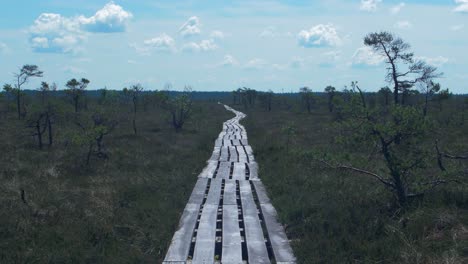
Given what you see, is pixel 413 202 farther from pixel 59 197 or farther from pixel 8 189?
pixel 8 189

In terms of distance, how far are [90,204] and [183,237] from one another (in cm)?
310

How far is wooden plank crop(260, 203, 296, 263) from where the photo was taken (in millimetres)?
7797

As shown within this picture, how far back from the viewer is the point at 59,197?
11.0 metres

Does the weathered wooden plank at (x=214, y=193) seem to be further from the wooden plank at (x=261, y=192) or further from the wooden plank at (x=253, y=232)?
the wooden plank at (x=261, y=192)

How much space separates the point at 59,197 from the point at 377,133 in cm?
812

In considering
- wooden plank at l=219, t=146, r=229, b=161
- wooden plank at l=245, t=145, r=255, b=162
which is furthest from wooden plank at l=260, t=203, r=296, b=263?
wooden plank at l=245, t=145, r=255, b=162

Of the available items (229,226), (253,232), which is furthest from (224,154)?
(253,232)

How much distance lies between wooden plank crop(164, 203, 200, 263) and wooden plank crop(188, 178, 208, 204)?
0.70 metres

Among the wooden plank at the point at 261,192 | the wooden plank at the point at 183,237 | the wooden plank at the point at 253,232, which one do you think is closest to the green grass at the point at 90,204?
the wooden plank at the point at 183,237

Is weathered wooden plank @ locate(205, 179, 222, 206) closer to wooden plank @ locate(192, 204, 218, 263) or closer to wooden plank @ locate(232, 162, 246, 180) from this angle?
wooden plank @ locate(192, 204, 218, 263)

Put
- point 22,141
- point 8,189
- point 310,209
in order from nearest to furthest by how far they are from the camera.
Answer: point 310,209, point 8,189, point 22,141

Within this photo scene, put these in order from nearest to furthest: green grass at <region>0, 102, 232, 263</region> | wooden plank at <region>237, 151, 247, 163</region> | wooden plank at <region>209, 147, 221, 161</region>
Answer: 1. green grass at <region>0, 102, 232, 263</region>
2. wooden plank at <region>237, 151, 247, 163</region>
3. wooden plank at <region>209, 147, 221, 161</region>

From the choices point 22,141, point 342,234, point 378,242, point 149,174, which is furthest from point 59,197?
point 22,141

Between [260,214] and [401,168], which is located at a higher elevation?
[401,168]
